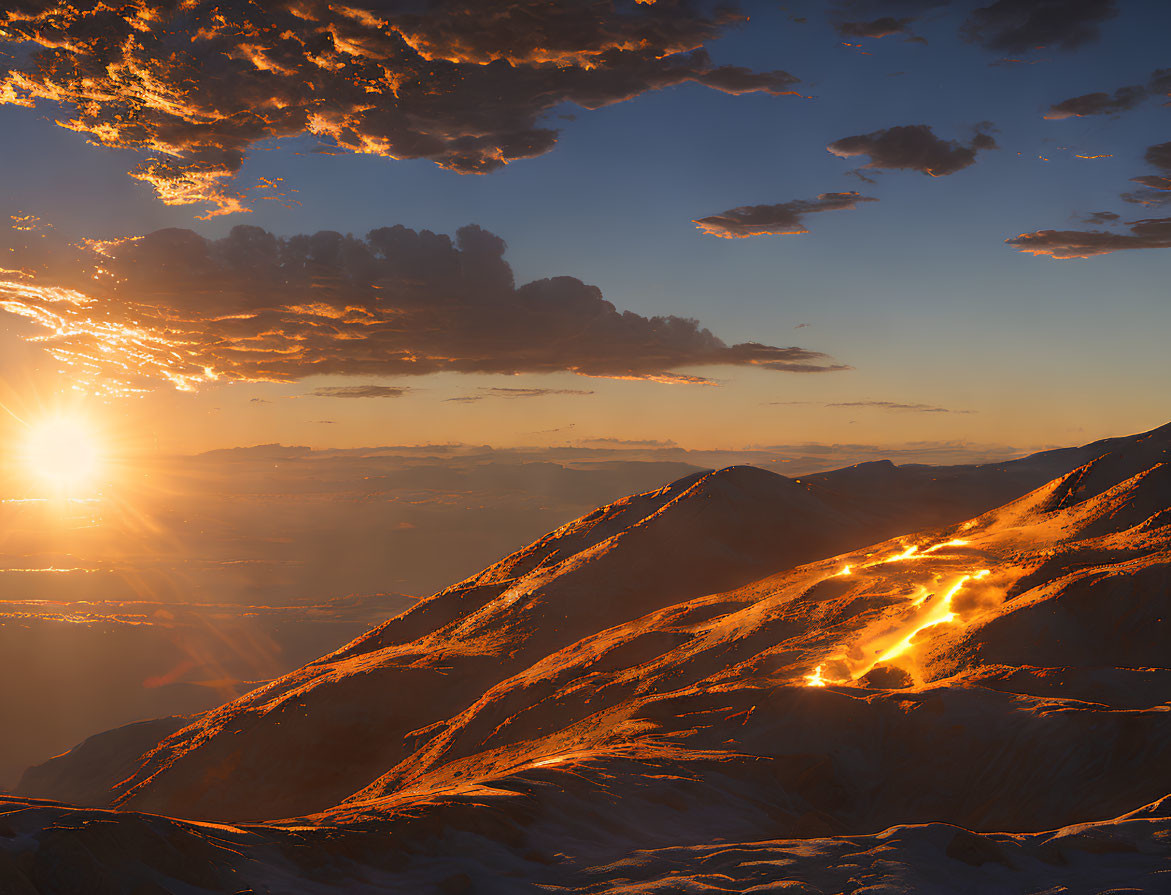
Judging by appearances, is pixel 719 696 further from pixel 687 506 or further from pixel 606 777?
pixel 687 506

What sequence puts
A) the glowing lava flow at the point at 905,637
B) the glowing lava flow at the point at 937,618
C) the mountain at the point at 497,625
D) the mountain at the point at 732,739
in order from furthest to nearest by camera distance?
the mountain at the point at 497,625
the glowing lava flow at the point at 937,618
the glowing lava flow at the point at 905,637
the mountain at the point at 732,739

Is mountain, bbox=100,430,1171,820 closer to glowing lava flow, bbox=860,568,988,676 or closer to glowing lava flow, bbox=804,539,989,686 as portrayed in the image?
glowing lava flow, bbox=804,539,989,686

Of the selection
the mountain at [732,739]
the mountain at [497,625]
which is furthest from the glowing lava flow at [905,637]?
the mountain at [497,625]

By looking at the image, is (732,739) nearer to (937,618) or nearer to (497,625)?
(937,618)

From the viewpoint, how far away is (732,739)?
2238 centimetres

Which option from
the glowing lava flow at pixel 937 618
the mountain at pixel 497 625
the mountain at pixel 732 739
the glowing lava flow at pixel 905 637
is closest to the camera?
the mountain at pixel 732 739

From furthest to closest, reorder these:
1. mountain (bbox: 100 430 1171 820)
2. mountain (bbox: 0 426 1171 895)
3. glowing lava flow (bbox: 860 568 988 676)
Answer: mountain (bbox: 100 430 1171 820)
glowing lava flow (bbox: 860 568 988 676)
mountain (bbox: 0 426 1171 895)

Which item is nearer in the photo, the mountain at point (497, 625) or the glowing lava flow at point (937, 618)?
the glowing lava flow at point (937, 618)

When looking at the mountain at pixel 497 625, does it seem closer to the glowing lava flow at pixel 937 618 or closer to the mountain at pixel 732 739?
the mountain at pixel 732 739

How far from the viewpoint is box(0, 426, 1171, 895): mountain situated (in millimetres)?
12492

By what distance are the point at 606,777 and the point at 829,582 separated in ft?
80.0

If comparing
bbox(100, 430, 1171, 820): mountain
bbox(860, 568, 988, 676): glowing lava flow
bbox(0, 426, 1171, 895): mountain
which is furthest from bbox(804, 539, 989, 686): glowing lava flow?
bbox(100, 430, 1171, 820): mountain

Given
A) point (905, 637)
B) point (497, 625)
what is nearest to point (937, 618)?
point (905, 637)

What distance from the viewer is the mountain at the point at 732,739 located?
1249cm
